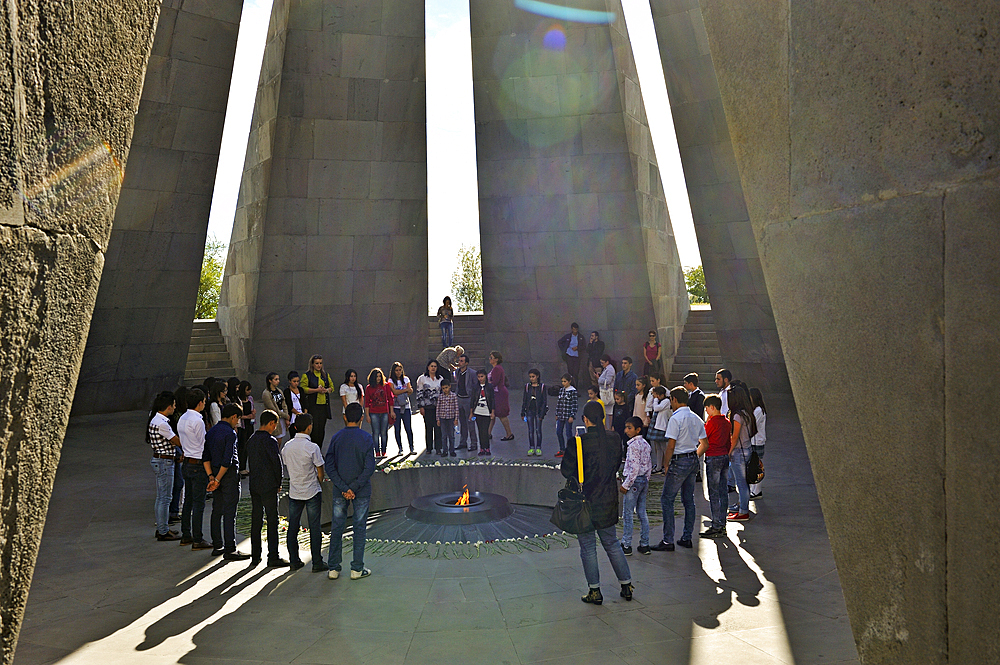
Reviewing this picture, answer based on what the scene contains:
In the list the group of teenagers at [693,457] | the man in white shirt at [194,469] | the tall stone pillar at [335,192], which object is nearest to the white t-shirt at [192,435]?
the man in white shirt at [194,469]

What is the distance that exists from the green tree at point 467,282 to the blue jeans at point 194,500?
49923 millimetres

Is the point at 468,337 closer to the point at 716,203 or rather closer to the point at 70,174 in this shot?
the point at 716,203

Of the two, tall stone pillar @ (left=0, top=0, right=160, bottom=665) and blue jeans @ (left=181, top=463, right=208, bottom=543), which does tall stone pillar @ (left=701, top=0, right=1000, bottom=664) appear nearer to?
tall stone pillar @ (left=0, top=0, right=160, bottom=665)

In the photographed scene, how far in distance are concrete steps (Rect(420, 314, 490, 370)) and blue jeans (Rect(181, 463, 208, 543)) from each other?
1292cm

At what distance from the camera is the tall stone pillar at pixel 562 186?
68.4ft

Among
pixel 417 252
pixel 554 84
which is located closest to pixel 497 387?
pixel 417 252

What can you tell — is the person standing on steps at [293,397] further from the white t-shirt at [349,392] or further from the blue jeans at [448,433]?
the blue jeans at [448,433]

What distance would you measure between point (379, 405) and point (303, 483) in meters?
5.26

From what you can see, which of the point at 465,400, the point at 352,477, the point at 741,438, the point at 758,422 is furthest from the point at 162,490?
the point at 758,422

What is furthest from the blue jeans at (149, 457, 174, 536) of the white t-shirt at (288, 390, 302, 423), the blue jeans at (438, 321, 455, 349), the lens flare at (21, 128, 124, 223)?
the blue jeans at (438, 321, 455, 349)

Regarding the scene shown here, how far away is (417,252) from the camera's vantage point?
2111cm

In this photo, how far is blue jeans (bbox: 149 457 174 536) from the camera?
8.97 m

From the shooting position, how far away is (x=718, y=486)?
887 cm

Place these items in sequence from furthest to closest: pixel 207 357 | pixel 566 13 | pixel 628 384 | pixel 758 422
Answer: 1. pixel 207 357
2. pixel 566 13
3. pixel 628 384
4. pixel 758 422
